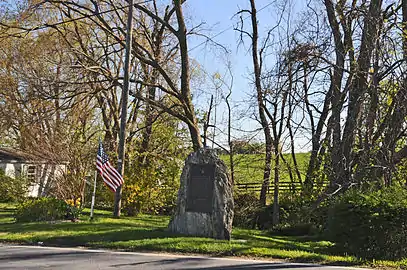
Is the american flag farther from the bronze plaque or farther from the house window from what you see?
the house window

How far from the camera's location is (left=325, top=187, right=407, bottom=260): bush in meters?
11.1

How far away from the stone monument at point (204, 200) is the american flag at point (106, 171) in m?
3.15

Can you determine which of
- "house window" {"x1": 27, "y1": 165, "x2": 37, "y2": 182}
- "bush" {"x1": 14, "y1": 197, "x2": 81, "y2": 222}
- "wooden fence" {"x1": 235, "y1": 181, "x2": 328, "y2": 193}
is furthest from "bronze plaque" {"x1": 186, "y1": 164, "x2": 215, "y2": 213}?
"house window" {"x1": 27, "y1": 165, "x2": 37, "y2": 182}

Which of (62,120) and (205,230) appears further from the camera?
(62,120)

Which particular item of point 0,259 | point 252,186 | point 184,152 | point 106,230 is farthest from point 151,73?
point 0,259

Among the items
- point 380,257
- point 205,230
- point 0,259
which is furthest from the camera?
point 205,230

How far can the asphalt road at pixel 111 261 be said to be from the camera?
9305 millimetres

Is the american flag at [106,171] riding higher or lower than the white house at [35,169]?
lower

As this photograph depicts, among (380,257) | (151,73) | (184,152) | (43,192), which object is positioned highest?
(151,73)

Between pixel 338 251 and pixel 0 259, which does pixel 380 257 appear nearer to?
pixel 338 251

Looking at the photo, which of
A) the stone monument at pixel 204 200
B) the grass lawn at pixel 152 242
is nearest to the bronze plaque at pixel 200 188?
the stone monument at pixel 204 200

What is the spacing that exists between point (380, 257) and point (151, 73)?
16.6 meters

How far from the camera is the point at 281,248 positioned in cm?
1255

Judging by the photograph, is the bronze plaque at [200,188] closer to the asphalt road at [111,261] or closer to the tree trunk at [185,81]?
the asphalt road at [111,261]
